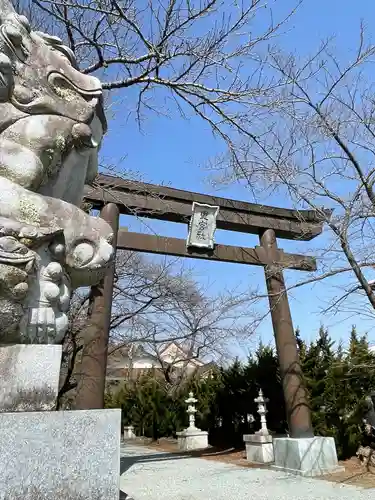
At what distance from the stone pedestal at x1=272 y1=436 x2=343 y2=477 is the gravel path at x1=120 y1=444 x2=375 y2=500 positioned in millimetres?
247

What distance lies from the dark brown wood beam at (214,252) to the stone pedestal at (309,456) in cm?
295

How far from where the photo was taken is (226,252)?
7633 mm

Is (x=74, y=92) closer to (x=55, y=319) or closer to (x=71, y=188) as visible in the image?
(x=71, y=188)

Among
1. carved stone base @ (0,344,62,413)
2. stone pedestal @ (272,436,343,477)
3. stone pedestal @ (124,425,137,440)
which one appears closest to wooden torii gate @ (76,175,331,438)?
stone pedestal @ (272,436,343,477)

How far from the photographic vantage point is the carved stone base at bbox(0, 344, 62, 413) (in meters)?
1.23

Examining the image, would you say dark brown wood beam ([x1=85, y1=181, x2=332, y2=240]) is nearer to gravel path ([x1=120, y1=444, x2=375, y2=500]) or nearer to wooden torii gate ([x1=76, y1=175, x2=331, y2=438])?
wooden torii gate ([x1=76, y1=175, x2=331, y2=438])

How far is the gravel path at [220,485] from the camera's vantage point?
471 cm

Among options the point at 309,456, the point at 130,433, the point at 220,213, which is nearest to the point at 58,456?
the point at 309,456

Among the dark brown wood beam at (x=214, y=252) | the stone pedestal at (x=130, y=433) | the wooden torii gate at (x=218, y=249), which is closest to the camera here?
the wooden torii gate at (x=218, y=249)

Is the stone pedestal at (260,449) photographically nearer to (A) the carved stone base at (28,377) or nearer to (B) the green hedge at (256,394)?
(B) the green hedge at (256,394)

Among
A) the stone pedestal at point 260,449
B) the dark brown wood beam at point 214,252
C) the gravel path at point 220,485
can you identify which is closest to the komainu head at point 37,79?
the gravel path at point 220,485

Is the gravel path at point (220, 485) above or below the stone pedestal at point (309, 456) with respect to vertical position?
below

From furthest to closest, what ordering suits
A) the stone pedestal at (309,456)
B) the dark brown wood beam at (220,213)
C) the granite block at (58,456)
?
1. the dark brown wood beam at (220,213)
2. the stone pedestal at (309,456)
3. the granite block at (58,456)

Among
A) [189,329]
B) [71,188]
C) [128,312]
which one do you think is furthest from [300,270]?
[71,188]
